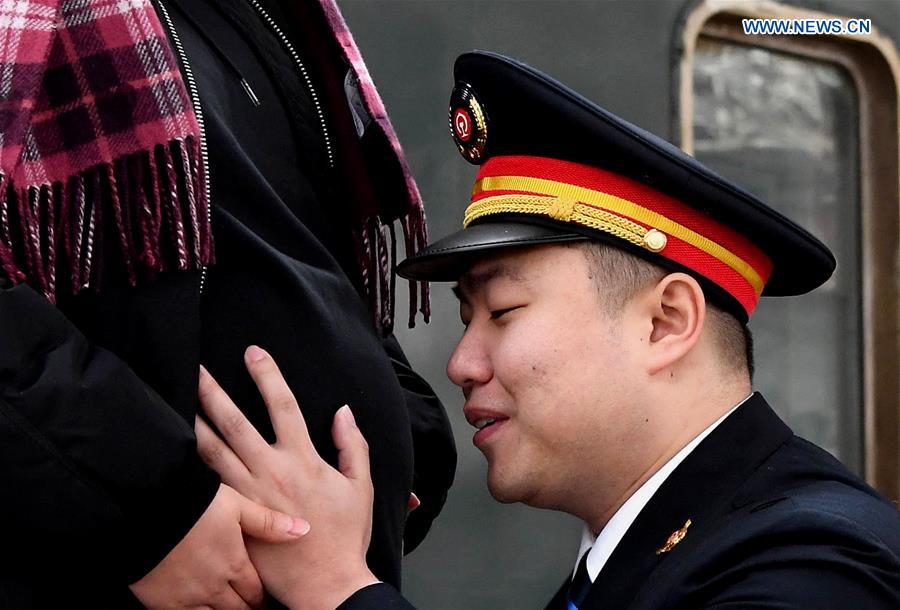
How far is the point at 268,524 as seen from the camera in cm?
152

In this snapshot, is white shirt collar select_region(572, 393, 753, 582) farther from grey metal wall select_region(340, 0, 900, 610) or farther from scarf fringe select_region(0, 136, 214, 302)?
grey metal wall select_region(340, 0, 900, 610)

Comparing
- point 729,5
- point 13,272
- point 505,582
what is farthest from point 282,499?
point 729,5

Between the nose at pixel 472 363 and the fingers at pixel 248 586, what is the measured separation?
1.44 feet

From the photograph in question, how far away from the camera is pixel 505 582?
3064 mm

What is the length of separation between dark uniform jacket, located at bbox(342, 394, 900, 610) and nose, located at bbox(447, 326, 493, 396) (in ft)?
0.94

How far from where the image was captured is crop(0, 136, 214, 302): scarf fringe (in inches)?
56.1

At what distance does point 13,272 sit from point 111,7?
0.33 meters

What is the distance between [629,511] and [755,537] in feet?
0.96

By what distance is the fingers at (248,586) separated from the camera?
151 centimetres

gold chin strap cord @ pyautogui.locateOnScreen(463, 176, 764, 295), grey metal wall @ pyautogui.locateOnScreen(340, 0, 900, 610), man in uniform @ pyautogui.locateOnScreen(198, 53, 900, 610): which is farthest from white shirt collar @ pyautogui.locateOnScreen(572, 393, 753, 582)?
grey metal wall @ pyautogui.locateOnScreen(340, 0, 900, 610)

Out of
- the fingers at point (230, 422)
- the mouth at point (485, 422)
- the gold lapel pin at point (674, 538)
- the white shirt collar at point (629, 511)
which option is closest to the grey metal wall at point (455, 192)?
the mouth at point (485, 422)

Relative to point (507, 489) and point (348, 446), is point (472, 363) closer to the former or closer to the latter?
point (507, 489)

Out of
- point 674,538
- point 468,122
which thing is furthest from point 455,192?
point 674,538

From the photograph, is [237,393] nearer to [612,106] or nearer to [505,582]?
[505,582]
